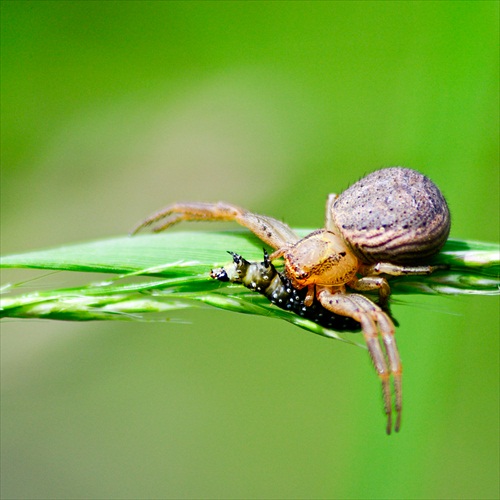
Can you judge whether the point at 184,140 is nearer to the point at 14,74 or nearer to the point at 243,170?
the point at 243,170

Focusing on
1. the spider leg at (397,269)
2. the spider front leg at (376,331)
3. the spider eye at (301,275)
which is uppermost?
the spider leg at (397,269)

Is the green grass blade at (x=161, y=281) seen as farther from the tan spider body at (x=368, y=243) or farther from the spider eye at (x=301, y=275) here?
the spider eye at (x=301, y=275)

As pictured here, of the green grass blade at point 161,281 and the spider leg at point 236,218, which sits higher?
the spider leg at point 236,218

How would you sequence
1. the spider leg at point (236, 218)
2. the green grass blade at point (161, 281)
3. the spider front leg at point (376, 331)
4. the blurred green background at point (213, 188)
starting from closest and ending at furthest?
the green grass blade at point (161, 281) → the spider front leg at point (376, 331) → the spider leg at point (236, 218) → the blurred green background at point (213, 188)

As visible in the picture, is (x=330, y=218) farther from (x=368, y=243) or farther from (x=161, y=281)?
(x=161, y=281)

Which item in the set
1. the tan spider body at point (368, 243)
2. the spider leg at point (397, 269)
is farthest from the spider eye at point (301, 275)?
the spider leg at point (397, 269)

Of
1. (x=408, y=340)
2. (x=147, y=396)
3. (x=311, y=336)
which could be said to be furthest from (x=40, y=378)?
(x=408, y=340)
